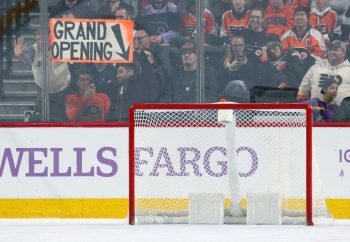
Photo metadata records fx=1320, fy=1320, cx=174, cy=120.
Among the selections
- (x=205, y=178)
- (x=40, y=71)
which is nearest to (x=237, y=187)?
(x=205, y=178)

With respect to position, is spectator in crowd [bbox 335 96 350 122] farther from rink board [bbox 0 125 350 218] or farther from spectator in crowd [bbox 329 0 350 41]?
spectator in crowd [bbox 329 0 350 41]

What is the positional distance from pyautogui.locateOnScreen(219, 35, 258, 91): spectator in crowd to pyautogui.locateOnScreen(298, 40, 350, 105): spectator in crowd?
55 centimetres

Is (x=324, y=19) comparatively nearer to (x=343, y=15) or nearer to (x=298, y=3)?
(x=343, y=15)

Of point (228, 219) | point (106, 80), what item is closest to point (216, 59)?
point (106, 80)

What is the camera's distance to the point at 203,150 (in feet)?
42.1

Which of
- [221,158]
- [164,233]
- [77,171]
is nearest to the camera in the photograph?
[164,233]

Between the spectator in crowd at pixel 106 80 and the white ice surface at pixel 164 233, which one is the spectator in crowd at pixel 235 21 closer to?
the spectator in crowd at pixel 106 80

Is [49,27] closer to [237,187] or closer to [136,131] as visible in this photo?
[136,131]

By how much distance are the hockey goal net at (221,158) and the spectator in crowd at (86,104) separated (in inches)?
27.9

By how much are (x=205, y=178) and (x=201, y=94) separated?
101 centimetres

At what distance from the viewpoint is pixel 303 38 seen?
13.1 m

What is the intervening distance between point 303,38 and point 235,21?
0.70 m

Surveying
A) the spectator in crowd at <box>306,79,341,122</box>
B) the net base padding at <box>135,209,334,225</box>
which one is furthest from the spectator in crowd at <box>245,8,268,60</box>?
the net base padding at <box>135,209,334,225</box>

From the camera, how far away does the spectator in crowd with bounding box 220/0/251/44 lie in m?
13.1
